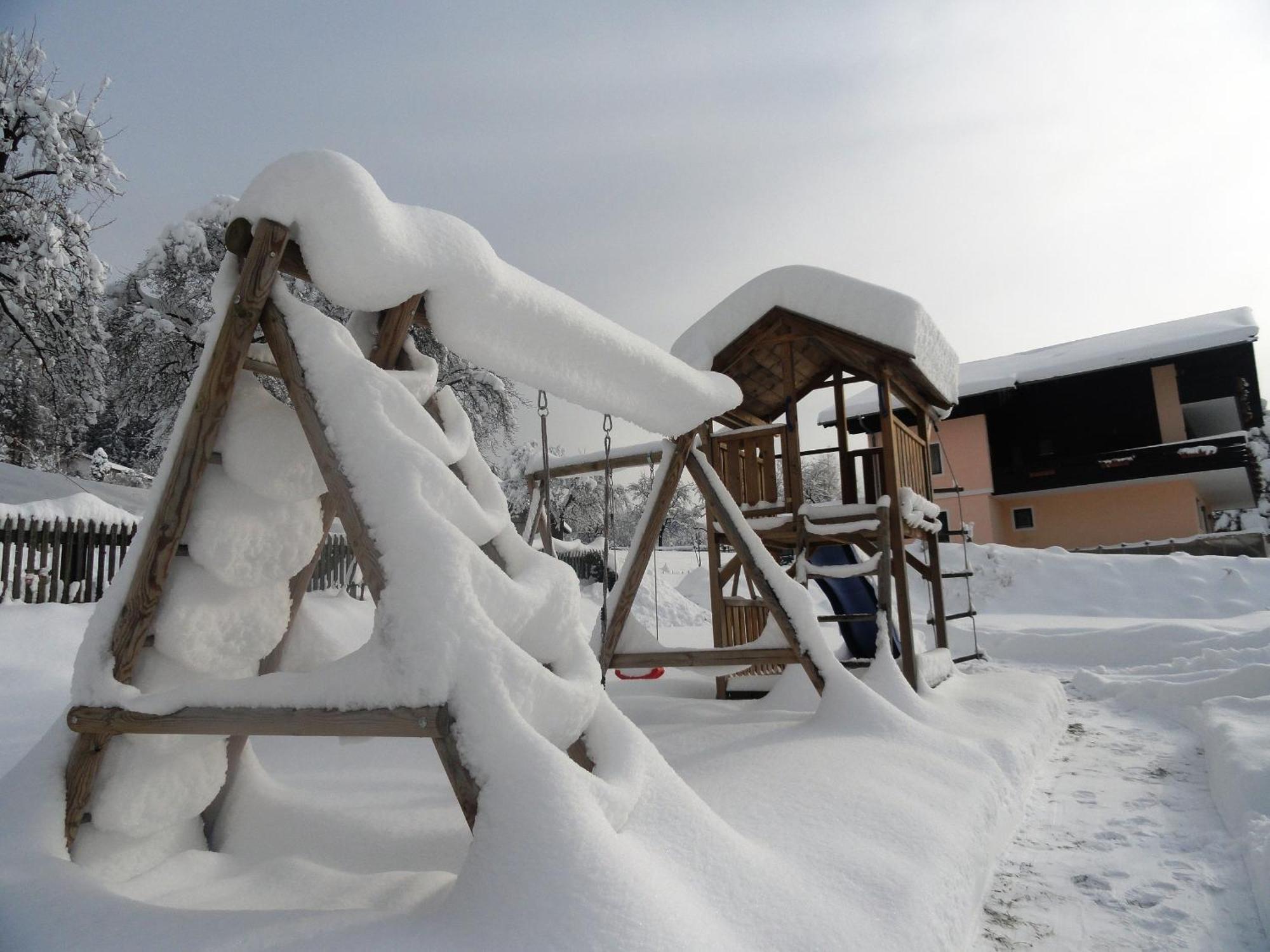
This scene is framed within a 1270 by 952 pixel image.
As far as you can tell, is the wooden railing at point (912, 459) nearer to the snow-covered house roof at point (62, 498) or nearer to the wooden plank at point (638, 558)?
the wooden plank at point (638, 558)

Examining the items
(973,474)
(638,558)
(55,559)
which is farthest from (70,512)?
(973,474)

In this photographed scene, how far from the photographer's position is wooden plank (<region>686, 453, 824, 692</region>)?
4.51 meters

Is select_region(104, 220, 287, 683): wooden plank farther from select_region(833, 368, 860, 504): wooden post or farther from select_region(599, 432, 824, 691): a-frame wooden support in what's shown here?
select_region(833, 368, 860, 504): wooden post

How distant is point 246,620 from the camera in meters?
2.49

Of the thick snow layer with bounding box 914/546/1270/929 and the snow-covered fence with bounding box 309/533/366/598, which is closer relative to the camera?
the thick snow layer with bounding box 914/546/1270/929

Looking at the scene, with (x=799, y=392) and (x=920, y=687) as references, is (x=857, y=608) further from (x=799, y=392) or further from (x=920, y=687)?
(x=799, y=392)

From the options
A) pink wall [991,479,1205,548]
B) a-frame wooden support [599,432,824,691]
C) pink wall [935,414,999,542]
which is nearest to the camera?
a-frame wooden support [599,432,824,691]

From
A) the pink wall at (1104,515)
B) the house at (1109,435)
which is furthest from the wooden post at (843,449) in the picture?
the pink wall at (1104,515)

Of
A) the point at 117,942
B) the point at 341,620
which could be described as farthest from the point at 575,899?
the point at 341,620

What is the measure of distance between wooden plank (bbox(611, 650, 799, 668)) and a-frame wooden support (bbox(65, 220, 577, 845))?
102 inches

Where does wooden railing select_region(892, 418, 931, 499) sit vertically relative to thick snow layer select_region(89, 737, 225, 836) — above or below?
above

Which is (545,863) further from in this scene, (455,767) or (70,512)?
(70,512)

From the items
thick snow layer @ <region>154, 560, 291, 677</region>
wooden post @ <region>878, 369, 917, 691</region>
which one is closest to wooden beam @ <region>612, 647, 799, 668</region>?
wooden post @ <region>878, 369, 917, 691</region>

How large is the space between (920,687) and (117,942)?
5340mm
